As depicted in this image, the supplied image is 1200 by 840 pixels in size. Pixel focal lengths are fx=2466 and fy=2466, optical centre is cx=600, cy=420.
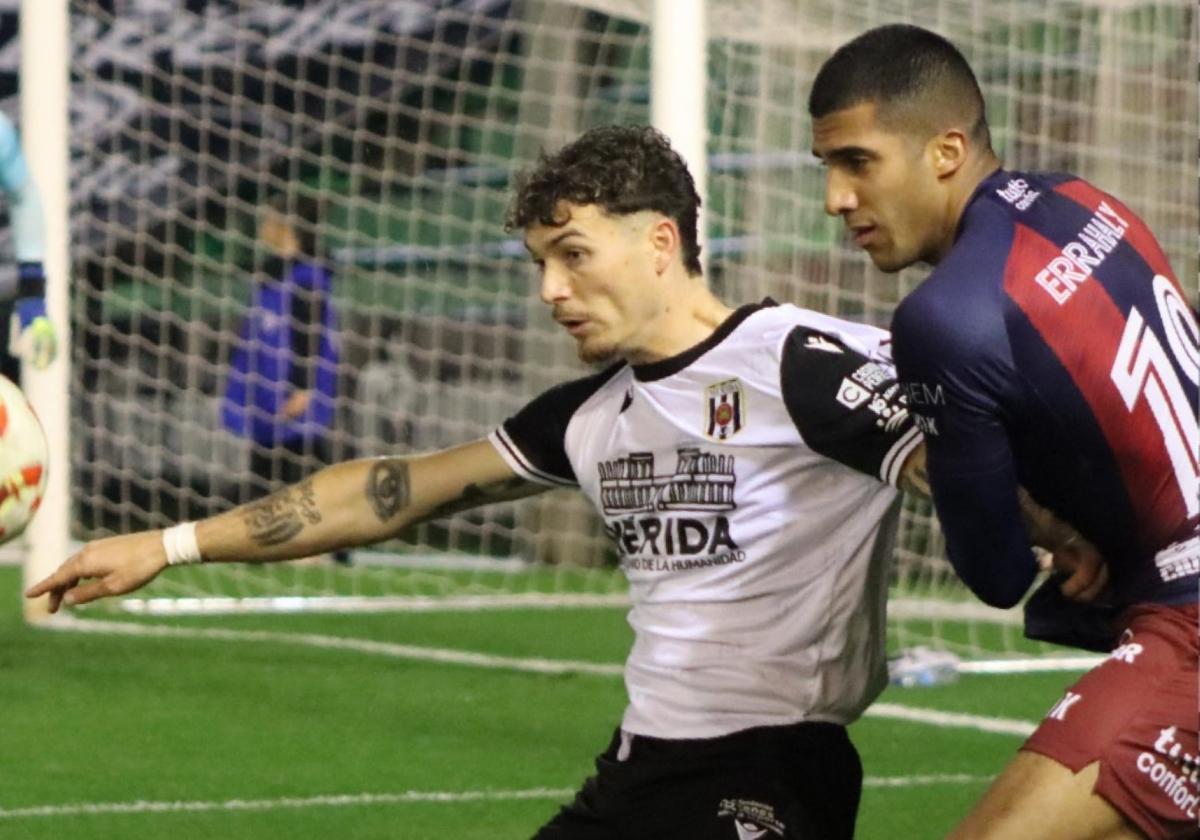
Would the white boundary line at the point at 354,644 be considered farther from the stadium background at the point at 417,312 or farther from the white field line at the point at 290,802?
the white field line at the point at 290,802

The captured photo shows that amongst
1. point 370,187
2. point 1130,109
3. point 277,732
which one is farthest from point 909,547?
point 277,732

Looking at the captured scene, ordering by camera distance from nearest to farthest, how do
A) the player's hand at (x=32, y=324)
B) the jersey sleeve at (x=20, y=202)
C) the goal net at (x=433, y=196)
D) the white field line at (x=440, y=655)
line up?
the player's hand at (x=32, y=324) → the jersey sleeve at (x=20, y=202) → the white field line at (x=440, y=655) → the goal net at (x=433, y=196)

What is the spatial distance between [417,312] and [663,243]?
8378mm

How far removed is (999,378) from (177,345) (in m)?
9.44

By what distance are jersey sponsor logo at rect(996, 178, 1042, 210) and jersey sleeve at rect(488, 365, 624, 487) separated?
1044 millimetres

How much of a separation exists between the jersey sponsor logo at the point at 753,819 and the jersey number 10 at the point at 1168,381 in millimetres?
893

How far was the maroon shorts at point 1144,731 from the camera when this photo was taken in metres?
3.45

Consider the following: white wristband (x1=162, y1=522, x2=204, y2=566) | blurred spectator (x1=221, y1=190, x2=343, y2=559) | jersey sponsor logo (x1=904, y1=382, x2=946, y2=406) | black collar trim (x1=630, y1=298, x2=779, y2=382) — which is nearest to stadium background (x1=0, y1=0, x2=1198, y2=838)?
blurred spectator (x1=221, y1=190, x2=343, y2=559)

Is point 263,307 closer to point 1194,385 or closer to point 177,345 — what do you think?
point 177,345

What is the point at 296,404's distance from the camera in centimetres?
1152

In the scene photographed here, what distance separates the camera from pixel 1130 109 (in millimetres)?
10430

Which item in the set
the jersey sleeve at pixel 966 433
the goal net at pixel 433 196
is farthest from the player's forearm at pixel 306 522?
the goal net at pixel 433 196

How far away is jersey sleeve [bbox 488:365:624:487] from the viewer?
179 inches

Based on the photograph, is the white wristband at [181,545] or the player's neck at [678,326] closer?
the player's neck at [678,326]
